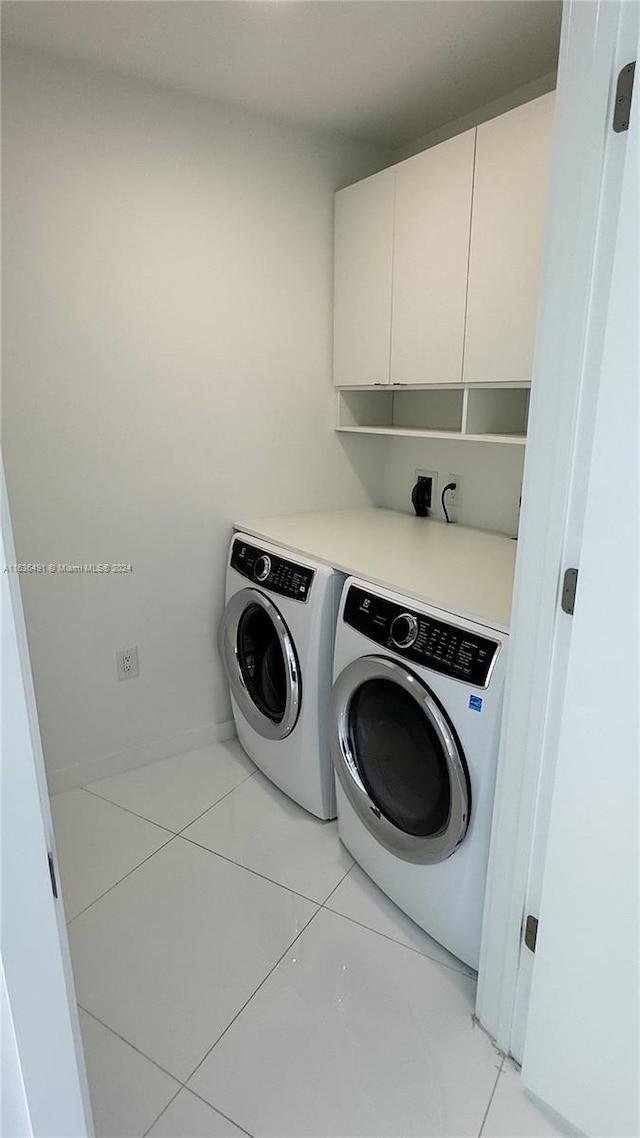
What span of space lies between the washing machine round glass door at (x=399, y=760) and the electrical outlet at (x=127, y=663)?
0.89 m

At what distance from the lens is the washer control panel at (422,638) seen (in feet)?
4.42

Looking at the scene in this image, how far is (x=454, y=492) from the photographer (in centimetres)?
240

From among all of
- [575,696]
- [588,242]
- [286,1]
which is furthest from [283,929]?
[286,1]

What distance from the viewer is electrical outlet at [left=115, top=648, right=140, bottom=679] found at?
228 centimetres

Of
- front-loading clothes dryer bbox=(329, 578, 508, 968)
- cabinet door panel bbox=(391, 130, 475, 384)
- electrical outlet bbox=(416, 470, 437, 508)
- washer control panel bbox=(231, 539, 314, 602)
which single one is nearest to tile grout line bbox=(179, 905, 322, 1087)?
front-loading clothes dryer bbox=(329, 578, 508, 968)

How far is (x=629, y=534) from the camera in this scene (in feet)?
3.08

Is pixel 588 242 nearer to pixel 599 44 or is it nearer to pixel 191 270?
pixel 599 44

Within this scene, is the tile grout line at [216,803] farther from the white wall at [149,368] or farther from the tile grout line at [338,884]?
the tile grout line at [338,884]

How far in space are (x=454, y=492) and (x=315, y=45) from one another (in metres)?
1.42

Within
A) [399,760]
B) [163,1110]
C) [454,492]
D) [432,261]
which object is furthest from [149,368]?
[163,1110]

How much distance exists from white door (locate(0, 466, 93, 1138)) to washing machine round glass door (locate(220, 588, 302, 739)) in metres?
1.35

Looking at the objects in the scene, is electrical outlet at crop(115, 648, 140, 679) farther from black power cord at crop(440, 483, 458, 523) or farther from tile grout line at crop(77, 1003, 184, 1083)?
black power cord at crop(440, 483, 458, 523)

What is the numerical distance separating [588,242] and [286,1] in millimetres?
1112

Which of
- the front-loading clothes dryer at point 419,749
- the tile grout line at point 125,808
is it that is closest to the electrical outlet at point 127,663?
the tile grout line at point 125,808
